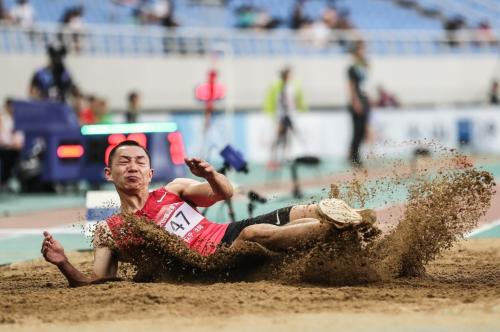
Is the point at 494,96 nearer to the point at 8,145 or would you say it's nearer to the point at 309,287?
the point at 8,145

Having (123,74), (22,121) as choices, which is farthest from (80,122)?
(123,74)

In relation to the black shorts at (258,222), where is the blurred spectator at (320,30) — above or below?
above

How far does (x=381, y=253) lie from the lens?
9.11 m

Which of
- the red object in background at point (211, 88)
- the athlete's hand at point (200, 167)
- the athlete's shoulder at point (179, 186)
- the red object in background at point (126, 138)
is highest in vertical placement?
the red object in background at point (211, 88)

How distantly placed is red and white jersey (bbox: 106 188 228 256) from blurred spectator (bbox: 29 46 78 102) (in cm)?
1406

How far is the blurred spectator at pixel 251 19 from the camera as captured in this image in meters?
32.0

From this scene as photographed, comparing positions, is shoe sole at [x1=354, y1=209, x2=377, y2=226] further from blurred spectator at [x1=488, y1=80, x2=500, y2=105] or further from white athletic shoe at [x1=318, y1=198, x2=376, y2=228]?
blurred spectator at [x1=488, y1=80, x2=500, y2=105]

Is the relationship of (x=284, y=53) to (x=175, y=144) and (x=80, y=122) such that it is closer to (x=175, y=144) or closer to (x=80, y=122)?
(x=80, y=122)

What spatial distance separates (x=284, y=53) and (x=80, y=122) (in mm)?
10699

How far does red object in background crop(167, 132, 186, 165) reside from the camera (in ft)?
59.2

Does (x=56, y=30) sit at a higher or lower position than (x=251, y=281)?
higher

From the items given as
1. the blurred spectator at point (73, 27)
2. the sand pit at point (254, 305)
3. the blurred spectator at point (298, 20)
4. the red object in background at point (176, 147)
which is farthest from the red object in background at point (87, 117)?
the sand pit at point (254, 305)

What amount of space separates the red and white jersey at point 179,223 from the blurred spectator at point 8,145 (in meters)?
13.0

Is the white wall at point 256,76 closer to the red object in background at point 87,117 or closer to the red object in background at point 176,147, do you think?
the red object in background at point 87,117
